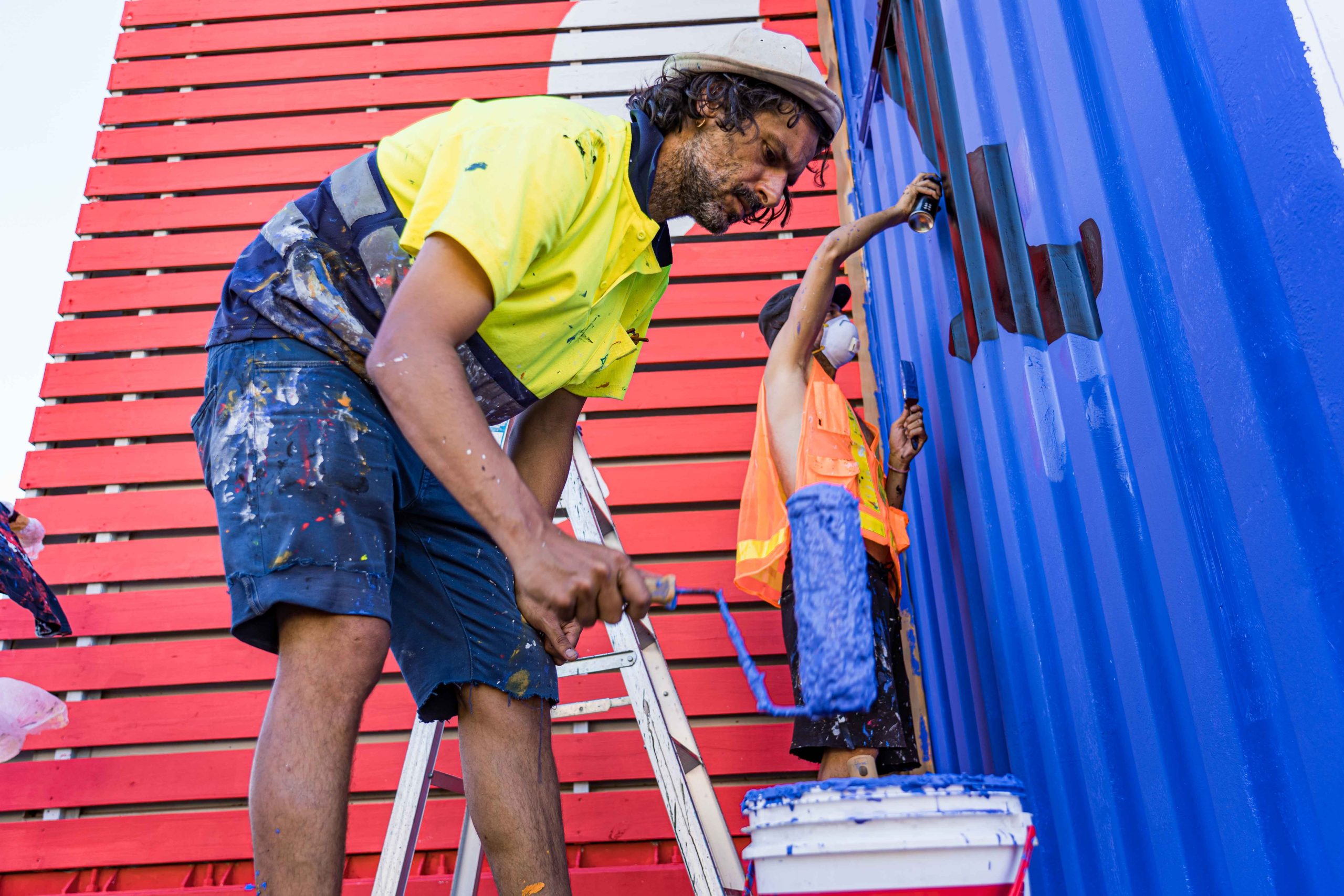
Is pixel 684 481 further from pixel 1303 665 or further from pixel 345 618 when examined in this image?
pixel 1303 665

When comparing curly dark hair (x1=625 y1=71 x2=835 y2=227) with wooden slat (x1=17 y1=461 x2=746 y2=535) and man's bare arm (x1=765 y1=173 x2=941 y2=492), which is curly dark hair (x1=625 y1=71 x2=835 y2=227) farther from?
wooden slat (x1=17 y1=461 x2=746 y2=535)

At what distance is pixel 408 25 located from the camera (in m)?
4.23

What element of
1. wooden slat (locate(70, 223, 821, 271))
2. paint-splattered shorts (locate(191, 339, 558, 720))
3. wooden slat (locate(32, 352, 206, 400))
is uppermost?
wooden slat (locate(70, 223, 821, 271))

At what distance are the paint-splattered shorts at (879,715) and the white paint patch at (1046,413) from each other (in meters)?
0.55

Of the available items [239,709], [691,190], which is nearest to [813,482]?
[691,190]

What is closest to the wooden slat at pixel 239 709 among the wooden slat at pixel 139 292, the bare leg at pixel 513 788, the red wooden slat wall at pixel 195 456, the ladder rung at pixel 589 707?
the red wooden slat wall at pixel 195 456

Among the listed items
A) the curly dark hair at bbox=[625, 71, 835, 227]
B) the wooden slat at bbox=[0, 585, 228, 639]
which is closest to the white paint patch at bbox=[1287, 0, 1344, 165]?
the curly dark hair at bbox=[625, 71, 835, 227]

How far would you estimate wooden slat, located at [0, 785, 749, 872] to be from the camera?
2.97m

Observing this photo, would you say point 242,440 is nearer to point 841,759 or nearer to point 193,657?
point 841,759

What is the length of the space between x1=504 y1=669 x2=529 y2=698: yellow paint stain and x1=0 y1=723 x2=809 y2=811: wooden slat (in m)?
1.43

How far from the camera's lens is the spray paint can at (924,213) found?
2.40 m

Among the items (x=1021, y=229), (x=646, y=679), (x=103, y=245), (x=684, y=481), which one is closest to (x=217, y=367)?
(x=646, y=679)

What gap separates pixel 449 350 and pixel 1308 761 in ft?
3.32

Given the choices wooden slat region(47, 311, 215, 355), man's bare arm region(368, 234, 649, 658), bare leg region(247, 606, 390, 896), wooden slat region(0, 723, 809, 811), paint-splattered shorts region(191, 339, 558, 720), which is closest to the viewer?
man's bare arm region(368, 234, 649, 658)
